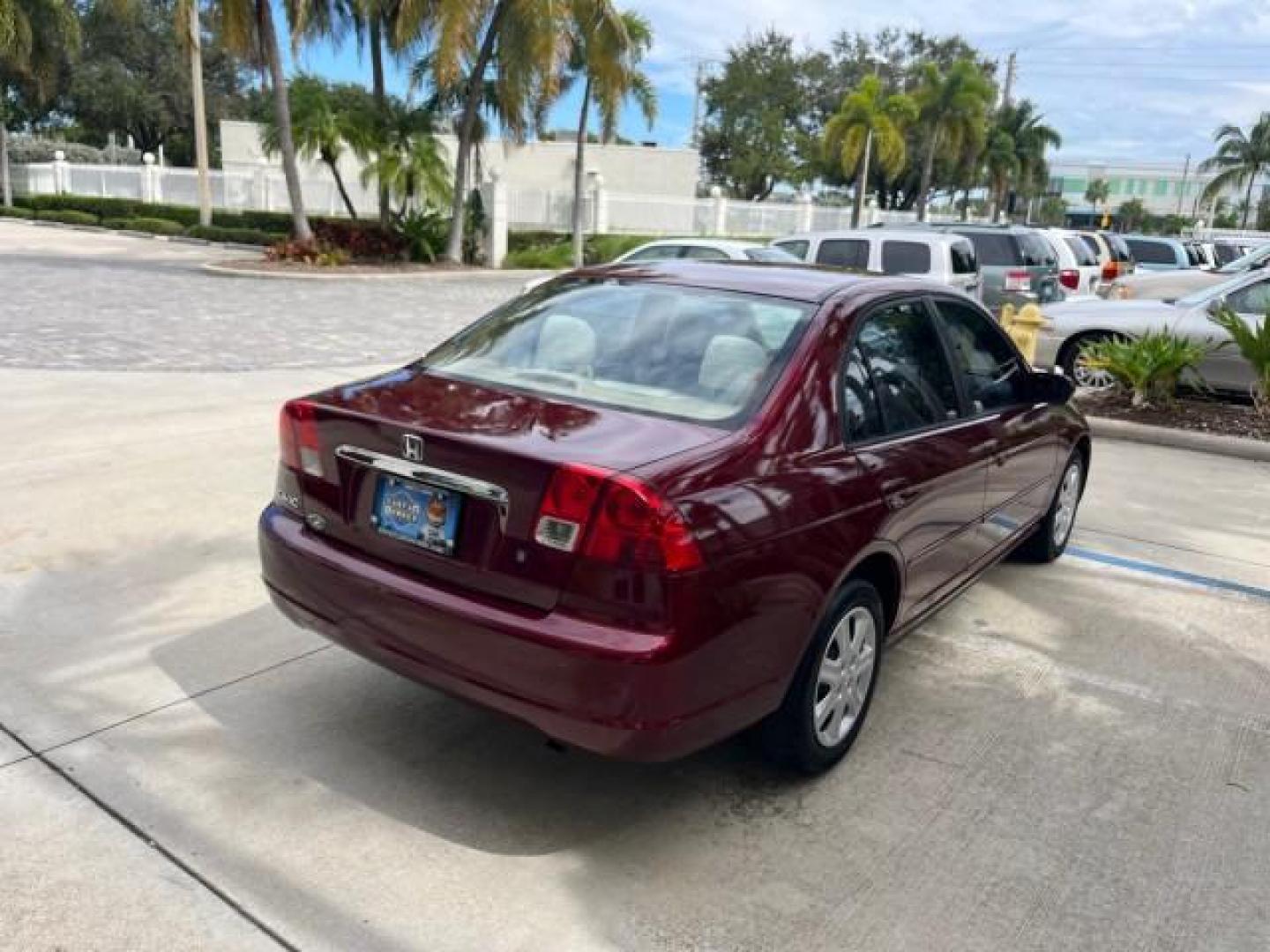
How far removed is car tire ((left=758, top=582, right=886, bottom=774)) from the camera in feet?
10.8

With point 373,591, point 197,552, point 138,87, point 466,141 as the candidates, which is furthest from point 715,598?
point 138,87

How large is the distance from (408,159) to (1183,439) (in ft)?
65.4

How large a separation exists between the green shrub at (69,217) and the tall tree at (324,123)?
12.8 metres

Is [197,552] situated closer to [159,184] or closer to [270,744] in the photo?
[270,744]

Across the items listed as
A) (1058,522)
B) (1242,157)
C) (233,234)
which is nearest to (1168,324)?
(1058,522)

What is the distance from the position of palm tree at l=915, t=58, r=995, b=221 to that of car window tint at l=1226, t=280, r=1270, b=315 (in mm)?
35570

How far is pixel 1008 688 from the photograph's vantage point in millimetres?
4324

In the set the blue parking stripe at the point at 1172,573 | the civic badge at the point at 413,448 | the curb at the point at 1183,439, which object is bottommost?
the blue parking stripe at the point at 1172,573

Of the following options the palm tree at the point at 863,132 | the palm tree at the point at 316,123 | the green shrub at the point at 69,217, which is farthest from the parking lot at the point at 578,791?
the palm tree at the point at 863,132

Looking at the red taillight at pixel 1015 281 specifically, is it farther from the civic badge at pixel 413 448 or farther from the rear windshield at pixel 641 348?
the civic badge at pixel 413 448

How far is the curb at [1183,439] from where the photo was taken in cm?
877

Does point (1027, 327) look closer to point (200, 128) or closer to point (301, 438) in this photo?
point (301, 438)

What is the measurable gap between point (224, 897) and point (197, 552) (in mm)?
2764

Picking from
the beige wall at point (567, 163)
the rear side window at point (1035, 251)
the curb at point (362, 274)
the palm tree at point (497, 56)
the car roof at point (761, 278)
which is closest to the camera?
the car roof at point (761, 278)
